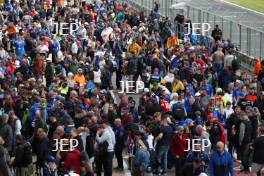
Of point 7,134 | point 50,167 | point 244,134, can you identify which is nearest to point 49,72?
point 7,134

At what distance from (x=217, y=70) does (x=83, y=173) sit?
50.2 feet

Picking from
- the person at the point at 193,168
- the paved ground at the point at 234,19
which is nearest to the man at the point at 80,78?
the person at the point at 193,168

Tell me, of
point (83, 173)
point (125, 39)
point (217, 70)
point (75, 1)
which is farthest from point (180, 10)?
point (83, 173)

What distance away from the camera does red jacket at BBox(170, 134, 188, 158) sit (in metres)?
27.1

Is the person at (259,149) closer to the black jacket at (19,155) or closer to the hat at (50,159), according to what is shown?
the hat at (50,159)

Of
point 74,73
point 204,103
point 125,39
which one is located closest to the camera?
point 204,103

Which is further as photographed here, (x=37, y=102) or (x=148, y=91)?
(x=148, y=91)

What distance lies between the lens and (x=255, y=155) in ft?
86.8

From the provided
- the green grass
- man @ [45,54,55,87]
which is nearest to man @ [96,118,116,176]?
man @ [45,54,55,87]

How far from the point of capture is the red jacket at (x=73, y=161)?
24.6m

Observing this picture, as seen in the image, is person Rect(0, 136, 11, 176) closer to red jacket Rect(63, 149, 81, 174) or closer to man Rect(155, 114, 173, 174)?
red jacket Rect(63, 149, 81, 174)

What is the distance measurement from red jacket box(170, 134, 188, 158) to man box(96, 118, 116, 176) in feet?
4.54

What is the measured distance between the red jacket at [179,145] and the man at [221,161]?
226 cm

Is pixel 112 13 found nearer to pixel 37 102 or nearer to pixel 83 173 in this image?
pixel 37 102
